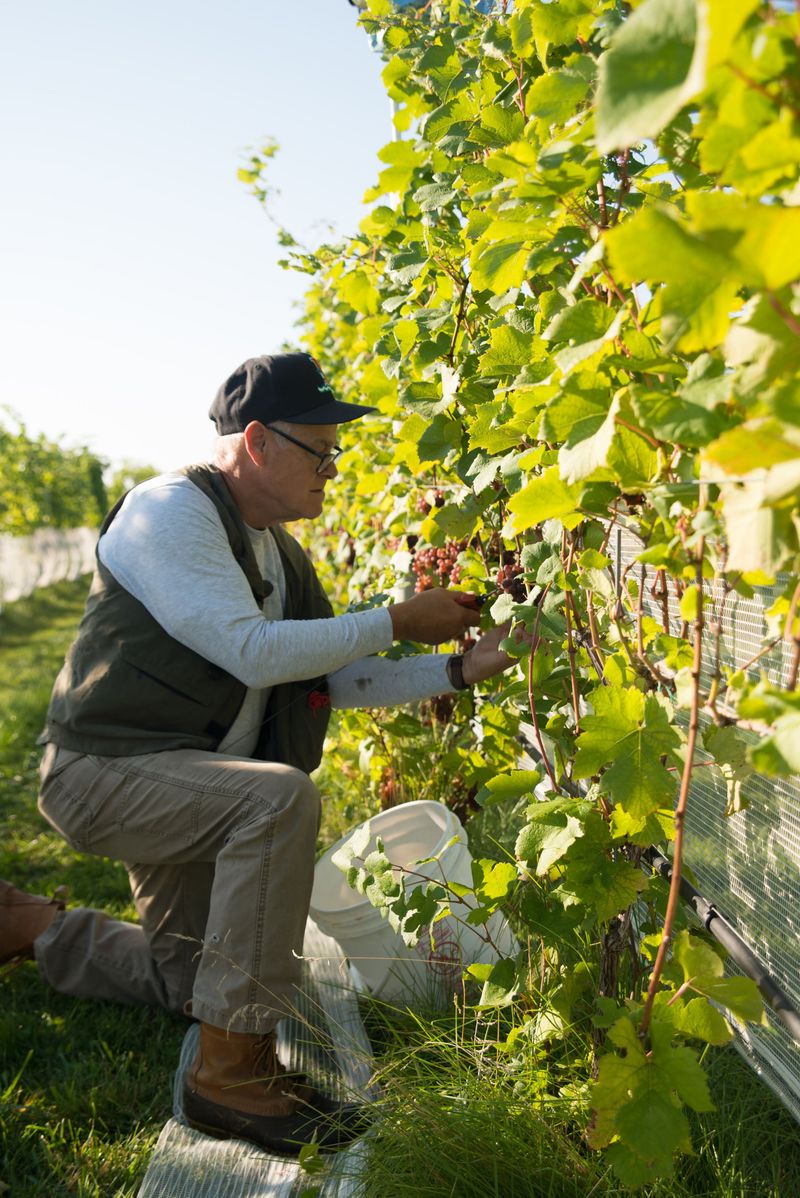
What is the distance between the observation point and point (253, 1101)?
2164mm

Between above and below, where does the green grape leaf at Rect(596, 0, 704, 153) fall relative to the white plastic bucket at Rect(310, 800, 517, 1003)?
above

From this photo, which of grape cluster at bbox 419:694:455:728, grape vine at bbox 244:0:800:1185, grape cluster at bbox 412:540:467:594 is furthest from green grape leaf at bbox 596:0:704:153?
grape cluster at bbox 419:694:455:728

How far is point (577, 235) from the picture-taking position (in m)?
1.26

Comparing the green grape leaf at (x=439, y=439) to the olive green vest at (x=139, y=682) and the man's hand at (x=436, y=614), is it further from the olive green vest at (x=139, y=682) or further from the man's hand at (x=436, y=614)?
the olive green vest at (x=139, y=682)

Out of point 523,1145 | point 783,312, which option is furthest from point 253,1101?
point 783,312

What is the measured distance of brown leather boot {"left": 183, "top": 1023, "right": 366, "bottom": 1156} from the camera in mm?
2123

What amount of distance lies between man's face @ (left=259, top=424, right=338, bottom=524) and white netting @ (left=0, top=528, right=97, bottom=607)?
38.5 feet

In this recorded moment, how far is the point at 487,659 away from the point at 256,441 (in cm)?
81

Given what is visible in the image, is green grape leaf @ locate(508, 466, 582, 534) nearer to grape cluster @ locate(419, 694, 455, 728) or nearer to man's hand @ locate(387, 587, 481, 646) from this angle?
man's hand @ locate(387, 587, 481, 646)

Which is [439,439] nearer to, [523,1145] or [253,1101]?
[523,1145]

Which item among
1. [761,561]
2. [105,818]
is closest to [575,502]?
[761,561]

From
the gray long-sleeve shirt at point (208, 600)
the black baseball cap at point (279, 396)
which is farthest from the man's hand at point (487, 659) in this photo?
the black baseball cap at point (279, 396)

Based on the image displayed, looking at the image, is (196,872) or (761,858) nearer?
(761,858)

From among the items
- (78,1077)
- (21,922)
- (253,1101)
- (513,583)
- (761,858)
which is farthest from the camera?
(21,922)
